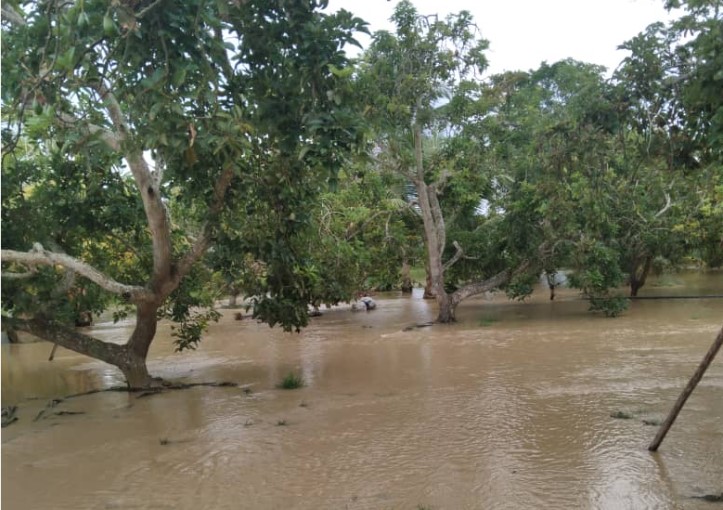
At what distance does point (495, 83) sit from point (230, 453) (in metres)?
11.7

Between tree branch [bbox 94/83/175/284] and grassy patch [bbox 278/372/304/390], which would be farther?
grassy patch [bbox 278/372/304/390]

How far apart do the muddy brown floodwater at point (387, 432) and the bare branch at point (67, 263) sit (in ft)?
4.76

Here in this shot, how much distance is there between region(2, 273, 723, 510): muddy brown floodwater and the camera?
4.70 m

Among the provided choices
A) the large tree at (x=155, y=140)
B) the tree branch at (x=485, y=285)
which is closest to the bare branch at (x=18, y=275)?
the large tree at (x=155, y=140)

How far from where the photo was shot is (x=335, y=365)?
10.6 metres

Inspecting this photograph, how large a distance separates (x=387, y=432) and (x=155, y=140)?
363 centimetres

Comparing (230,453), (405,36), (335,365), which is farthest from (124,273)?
→ (405,36)

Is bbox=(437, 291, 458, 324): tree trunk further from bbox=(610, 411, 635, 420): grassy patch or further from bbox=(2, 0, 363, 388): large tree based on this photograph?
bbox=(610, 411, 635, 420): grassy patch

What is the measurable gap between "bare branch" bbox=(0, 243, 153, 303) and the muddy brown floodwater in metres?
1.45

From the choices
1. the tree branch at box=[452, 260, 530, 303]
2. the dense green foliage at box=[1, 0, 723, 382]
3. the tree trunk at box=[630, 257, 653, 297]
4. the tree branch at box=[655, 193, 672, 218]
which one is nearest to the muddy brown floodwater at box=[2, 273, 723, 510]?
the dense green foliage at box=[1, 0, 723, 382]

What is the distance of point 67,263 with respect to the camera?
673 cm

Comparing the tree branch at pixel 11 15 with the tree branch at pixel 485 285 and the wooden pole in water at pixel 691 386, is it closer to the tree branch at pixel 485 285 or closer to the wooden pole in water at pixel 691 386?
the wooden pole in water at pixel 691 386

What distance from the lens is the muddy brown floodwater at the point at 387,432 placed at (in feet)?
15.4

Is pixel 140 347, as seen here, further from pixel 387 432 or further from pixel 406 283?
pixel 406 283
